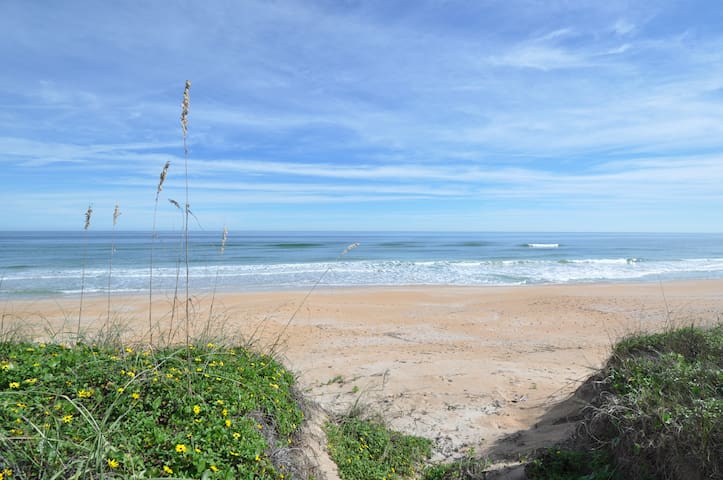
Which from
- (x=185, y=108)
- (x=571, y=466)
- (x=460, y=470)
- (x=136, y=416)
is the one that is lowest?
(x=460, y=470)

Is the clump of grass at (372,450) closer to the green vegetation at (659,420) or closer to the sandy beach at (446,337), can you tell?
the sandy beach at (446,337)

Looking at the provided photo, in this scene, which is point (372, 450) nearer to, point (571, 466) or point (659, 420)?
point (571, 466)

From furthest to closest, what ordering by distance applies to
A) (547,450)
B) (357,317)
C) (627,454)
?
(357,317) < (547,450) < (627,454)

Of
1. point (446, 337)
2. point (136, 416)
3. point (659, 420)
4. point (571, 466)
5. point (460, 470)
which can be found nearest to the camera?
point (136, 416)

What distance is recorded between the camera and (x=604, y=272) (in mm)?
27688

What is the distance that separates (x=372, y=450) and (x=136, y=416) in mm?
2643

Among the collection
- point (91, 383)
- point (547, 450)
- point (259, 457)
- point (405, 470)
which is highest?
point (91, 383)

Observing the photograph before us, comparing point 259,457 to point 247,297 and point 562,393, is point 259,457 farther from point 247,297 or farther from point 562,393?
point 247,297

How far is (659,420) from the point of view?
138 inches

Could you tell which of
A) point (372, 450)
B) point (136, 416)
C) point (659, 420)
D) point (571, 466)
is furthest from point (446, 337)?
point (136, 416)

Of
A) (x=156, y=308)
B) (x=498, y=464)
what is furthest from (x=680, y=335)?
(x=156, y=308)

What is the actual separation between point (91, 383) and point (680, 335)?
19.1 feet

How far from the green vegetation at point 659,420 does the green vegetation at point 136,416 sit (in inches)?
103

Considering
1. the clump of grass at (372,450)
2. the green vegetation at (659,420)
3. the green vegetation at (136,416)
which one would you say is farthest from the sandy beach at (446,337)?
the green vegetation at (136,416)
